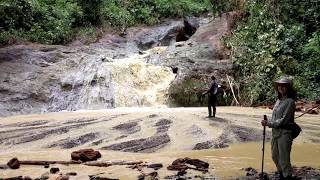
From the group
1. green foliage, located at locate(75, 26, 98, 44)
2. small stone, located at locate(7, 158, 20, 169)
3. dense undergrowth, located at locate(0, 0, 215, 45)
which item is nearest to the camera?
small stone, located at locate(7, 158, 20, 169)

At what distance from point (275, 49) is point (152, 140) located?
1097 centimetres

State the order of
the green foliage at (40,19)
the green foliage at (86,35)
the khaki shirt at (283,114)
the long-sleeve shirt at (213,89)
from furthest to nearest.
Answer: the green foliage at (86,35) < the green foliage at (40,19) < the long-sleeve shirt at (213,89) < the khaki shirt at (283,114)

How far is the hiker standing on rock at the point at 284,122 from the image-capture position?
22.8ft

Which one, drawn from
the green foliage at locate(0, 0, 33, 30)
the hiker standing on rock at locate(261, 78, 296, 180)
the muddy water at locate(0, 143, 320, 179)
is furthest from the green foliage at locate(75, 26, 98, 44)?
the hiker standing on rock at locate(261, 78, 296, 180)

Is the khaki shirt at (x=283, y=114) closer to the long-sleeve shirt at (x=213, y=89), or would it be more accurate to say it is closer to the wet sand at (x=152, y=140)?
the wet sand at (x=152, y=140)

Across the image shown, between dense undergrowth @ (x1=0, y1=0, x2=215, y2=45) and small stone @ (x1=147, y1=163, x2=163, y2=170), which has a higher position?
dense undergrowth @ (x1=0, y1=0, x2=215, y2=45)

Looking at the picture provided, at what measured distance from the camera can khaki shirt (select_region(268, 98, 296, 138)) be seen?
22.7ft

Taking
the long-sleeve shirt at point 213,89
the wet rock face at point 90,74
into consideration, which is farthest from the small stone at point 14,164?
the wet rock face at point 90,74

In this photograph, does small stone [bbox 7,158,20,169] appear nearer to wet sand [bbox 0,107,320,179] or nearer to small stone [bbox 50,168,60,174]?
wet sand [bbox 0,107,320,179]

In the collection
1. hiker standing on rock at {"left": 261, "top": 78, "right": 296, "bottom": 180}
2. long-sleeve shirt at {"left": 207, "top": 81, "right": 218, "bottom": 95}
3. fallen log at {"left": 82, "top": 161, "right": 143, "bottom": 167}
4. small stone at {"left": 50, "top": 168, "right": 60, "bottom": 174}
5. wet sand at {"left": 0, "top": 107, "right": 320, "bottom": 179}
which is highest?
long-sleeve shirt at {"left": 207, "top": 81, "right": 218, "bottom": 95}

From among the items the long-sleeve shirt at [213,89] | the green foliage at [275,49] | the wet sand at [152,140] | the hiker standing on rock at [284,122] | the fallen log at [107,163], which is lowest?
the fallen log at [107,163]

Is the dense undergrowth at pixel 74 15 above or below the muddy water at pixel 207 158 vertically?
above

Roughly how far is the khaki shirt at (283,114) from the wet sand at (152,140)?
1.35 metres

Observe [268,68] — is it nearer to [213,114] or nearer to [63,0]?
[213,114]
